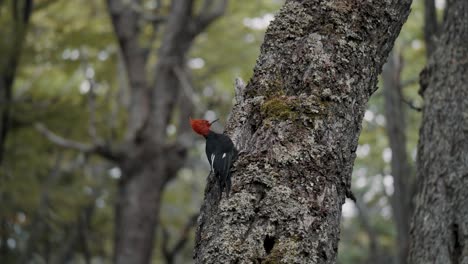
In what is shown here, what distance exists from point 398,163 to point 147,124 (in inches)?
151

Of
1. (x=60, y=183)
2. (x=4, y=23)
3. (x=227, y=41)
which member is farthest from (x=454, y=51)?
(x=60, y=183)

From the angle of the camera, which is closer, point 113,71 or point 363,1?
point 363,1

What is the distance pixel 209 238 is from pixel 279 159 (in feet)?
1.24

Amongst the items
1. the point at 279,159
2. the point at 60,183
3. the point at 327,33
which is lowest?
the point at 279,159

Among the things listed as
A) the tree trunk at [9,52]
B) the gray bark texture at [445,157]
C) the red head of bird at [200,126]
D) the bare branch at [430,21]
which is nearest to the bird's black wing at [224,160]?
the red head of bird at [200,126]

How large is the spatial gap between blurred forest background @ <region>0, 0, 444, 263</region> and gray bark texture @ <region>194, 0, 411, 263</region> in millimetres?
5870

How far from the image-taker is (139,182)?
10.7 meters

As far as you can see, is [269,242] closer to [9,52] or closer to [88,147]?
[88,147]

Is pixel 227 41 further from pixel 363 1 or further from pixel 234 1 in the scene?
pixel 363 1

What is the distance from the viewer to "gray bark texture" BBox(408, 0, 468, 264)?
4.43 metres

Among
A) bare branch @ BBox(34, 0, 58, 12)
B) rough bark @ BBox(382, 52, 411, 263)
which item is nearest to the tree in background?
bare branch @ BBox(34, 0, 58, 12)

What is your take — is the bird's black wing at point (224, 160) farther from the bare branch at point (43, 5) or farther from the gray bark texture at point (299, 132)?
the bare branch at point (43, 5)

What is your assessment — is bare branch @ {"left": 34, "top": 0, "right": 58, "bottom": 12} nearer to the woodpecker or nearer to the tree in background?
the tree in background

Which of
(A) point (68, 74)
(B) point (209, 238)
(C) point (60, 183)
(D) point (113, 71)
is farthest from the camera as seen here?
(C) point (60, 183)
